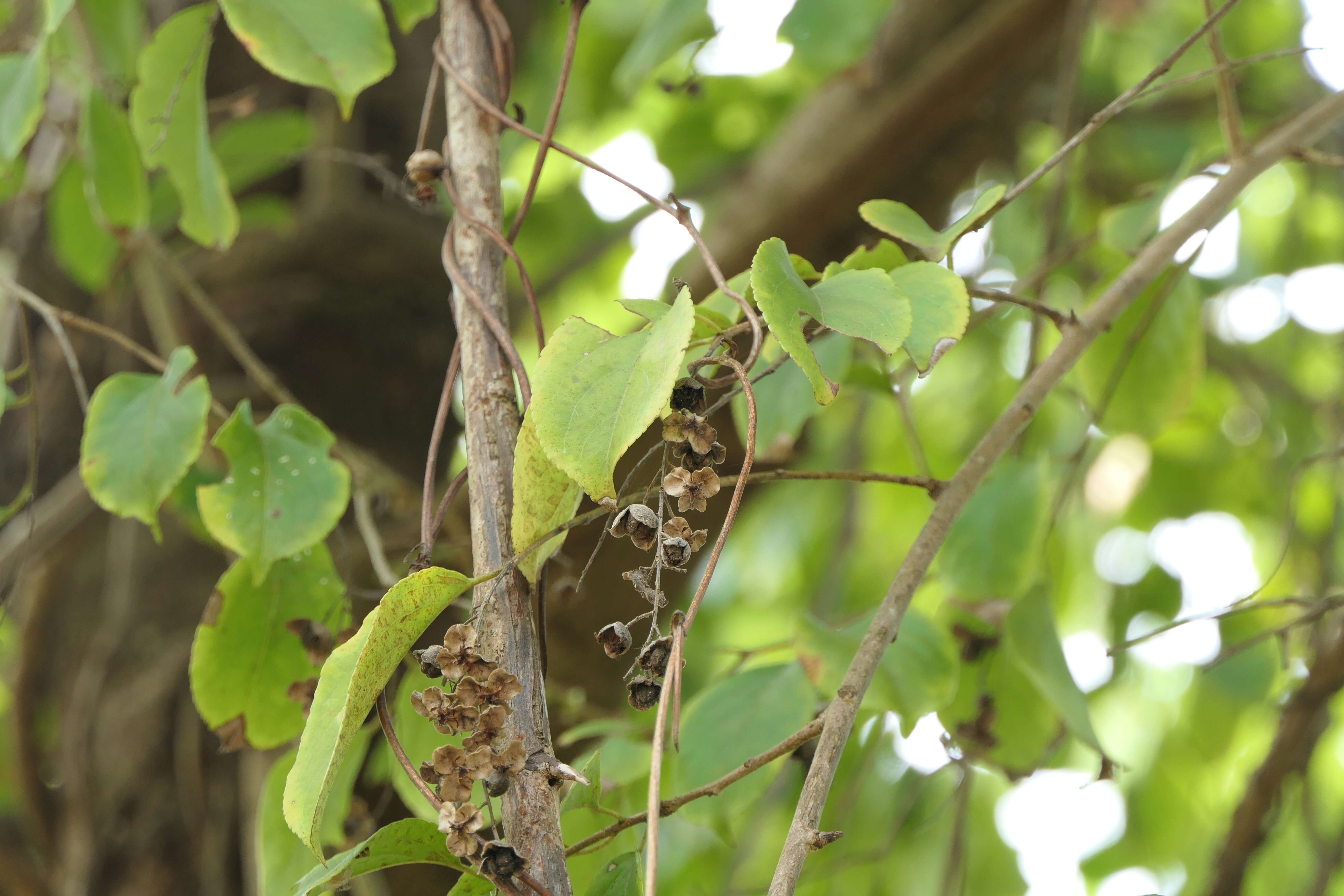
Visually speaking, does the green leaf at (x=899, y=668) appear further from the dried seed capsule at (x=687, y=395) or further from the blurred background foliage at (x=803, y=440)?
the dried seed capsule at (x=687, y=395)

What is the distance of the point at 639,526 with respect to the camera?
0.36m

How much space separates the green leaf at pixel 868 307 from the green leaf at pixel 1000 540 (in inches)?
12.5

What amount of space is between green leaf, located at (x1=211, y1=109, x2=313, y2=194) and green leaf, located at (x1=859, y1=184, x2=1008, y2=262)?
73 centimetres

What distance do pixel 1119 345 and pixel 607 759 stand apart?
1.63 ft

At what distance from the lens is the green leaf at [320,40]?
577 mm

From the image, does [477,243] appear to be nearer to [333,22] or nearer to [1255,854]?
[333,22]

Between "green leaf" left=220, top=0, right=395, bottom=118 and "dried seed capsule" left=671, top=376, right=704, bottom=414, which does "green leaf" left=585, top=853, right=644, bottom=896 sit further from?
"green leaf" left=220, top=0, right=395, bottom=118

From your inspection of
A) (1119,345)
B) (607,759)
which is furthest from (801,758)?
(1119,345)

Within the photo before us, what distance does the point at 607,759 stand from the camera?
65 cm

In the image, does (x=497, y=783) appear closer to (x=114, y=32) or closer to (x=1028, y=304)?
(x=1028, y=304)

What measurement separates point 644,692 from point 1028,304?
261 millimetres

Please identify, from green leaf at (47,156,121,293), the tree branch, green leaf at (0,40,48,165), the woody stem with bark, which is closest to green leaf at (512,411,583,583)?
the woody stem with bark

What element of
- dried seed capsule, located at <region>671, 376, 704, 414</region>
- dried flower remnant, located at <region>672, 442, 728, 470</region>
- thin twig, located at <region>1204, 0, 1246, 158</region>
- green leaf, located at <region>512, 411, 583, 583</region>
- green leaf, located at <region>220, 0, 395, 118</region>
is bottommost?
green leaf, located at <region>512, 411, 583, 583</region>

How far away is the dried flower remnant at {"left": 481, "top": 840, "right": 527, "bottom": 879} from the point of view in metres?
0.34
